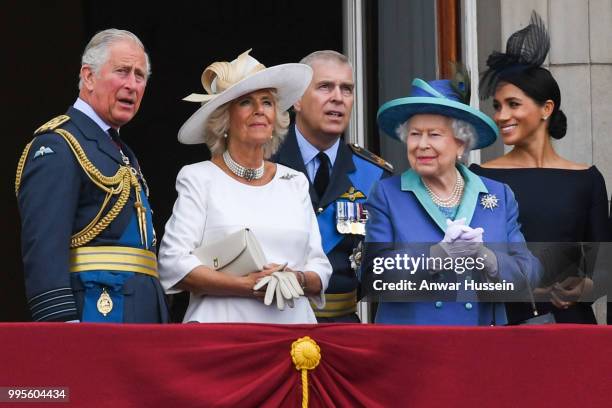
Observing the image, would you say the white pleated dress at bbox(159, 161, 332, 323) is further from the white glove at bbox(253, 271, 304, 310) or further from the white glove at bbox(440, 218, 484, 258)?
the white glove at bbox(440, 218, 484, 258)

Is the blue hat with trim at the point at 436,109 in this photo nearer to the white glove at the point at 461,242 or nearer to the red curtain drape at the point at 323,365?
the white glove at the point at 461,242

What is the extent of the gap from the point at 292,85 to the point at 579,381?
61.8 inches

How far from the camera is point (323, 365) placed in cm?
527

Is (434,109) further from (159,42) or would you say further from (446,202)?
(159,42)

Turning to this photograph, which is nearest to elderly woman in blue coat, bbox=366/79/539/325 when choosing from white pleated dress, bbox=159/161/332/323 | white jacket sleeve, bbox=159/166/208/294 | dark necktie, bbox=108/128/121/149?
white pleated dress, bbox=159/161/332/323

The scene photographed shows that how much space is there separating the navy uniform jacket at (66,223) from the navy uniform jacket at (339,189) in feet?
2.63

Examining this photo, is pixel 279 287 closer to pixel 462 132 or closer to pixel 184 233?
pixel 184 233

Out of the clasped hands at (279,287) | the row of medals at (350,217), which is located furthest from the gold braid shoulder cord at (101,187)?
the row of medals at (350,217)

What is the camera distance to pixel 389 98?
25.7 ft

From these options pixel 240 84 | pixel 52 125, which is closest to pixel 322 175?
pixel 240 84

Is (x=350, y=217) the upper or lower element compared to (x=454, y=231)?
upper

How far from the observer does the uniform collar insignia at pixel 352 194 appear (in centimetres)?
643

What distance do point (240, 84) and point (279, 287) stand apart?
2.55 ft

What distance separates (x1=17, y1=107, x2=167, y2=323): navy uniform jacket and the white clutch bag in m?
0.26
